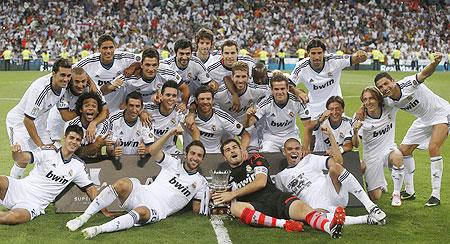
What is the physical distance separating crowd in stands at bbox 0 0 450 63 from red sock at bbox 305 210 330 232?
32142 millimetres

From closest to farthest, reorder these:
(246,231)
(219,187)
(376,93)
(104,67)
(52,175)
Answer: (246,231) < (219,187) < (52,175) < (376,93) < (104,67)

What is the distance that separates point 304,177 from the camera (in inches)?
287

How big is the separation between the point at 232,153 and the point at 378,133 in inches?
77.9

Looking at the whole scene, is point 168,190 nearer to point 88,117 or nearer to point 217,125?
point 88,117

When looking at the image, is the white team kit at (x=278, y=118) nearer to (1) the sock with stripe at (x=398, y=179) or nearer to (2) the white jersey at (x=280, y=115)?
(2) the white jersey at (x=280, y=115)

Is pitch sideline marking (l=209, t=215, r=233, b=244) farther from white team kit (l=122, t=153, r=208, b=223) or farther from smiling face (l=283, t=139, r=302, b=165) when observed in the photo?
smiling face (l=283, t=139, r=302, b=165)

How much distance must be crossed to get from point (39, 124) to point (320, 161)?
344 centimetres

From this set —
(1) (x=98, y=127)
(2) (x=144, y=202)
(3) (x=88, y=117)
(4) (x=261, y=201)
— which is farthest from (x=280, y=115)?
(2) (x=144, y=202)

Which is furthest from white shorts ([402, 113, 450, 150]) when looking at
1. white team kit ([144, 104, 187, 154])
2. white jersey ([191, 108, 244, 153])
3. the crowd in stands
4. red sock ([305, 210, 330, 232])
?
the crowd in stands

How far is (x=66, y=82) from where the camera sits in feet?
24.3

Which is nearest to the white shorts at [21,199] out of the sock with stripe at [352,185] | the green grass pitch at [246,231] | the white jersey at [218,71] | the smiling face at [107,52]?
the green grass pitch at [246,231]

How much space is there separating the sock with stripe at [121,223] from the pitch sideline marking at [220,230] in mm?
799

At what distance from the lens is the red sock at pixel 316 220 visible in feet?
20.6

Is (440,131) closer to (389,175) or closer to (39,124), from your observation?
(389,175)
